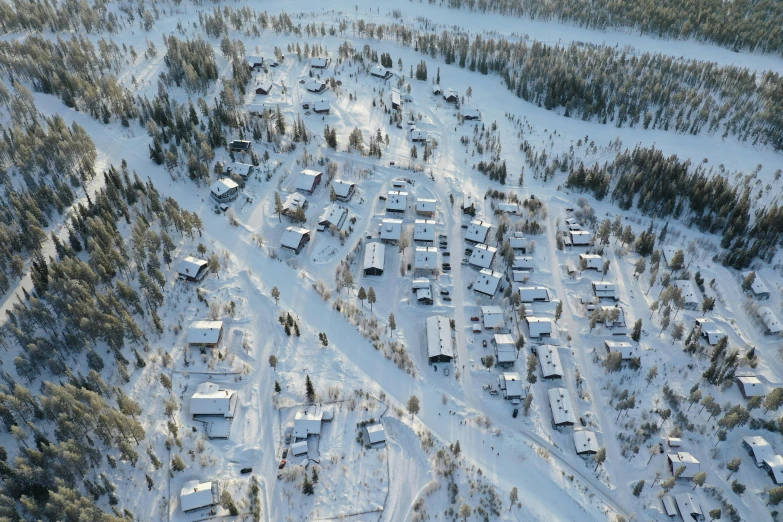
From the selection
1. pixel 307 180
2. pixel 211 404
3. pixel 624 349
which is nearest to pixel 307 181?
pixel 307 180

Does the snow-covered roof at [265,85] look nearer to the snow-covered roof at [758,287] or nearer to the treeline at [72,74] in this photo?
the treeline at [72,74]

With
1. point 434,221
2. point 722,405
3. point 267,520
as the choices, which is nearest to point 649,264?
point 722,405

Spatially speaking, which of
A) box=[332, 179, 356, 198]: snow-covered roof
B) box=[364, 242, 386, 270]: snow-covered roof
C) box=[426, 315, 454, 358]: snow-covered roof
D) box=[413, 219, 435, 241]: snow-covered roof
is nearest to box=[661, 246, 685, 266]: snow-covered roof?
box=[413, 219, 435, 241]: snow-covered roof

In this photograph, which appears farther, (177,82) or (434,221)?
(177,82)

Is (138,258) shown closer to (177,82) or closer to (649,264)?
(177,82)

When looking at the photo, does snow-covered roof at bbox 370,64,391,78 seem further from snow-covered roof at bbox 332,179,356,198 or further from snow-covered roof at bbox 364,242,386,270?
snow-covered roof at bbox 364,242,386,270

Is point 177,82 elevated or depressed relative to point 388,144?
elevated

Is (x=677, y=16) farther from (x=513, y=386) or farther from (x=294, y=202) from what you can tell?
(x=513, y=386)
